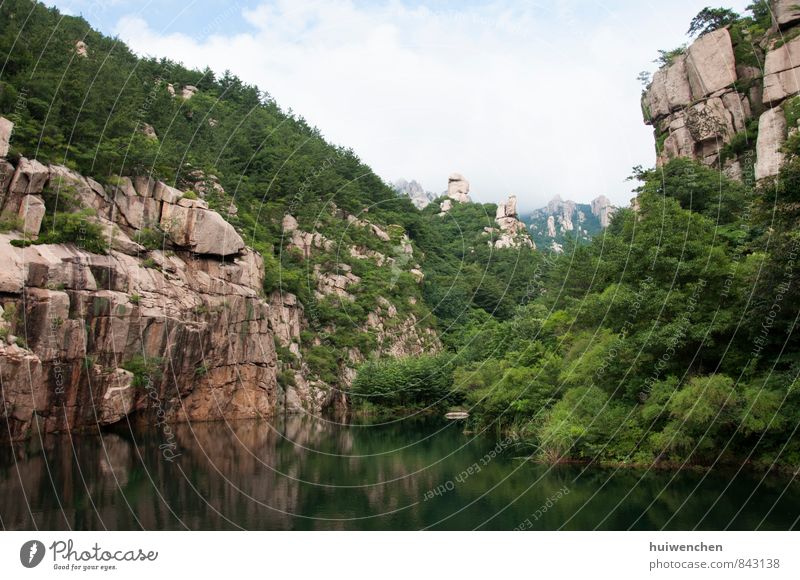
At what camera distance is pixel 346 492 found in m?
20.4

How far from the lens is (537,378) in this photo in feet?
103

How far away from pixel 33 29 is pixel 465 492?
121 ft

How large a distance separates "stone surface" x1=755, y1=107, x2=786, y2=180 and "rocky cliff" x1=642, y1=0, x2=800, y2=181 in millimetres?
42

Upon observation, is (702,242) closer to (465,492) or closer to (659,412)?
(659,412)

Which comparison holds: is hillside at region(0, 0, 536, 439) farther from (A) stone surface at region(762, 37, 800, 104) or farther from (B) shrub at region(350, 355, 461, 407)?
(A) stone surface at region(762, 37, 800, 104)

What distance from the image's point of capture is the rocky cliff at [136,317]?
26.5m

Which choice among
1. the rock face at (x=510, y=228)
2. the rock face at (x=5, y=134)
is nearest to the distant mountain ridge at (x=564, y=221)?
the rock face at (x=510, y=228)

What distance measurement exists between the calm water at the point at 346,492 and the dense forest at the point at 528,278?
2.09 meters

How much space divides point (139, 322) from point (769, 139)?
3081cm

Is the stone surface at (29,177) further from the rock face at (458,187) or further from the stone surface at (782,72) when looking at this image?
the rock face at (458,187)

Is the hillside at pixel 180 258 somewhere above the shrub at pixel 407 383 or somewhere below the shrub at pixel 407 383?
above
